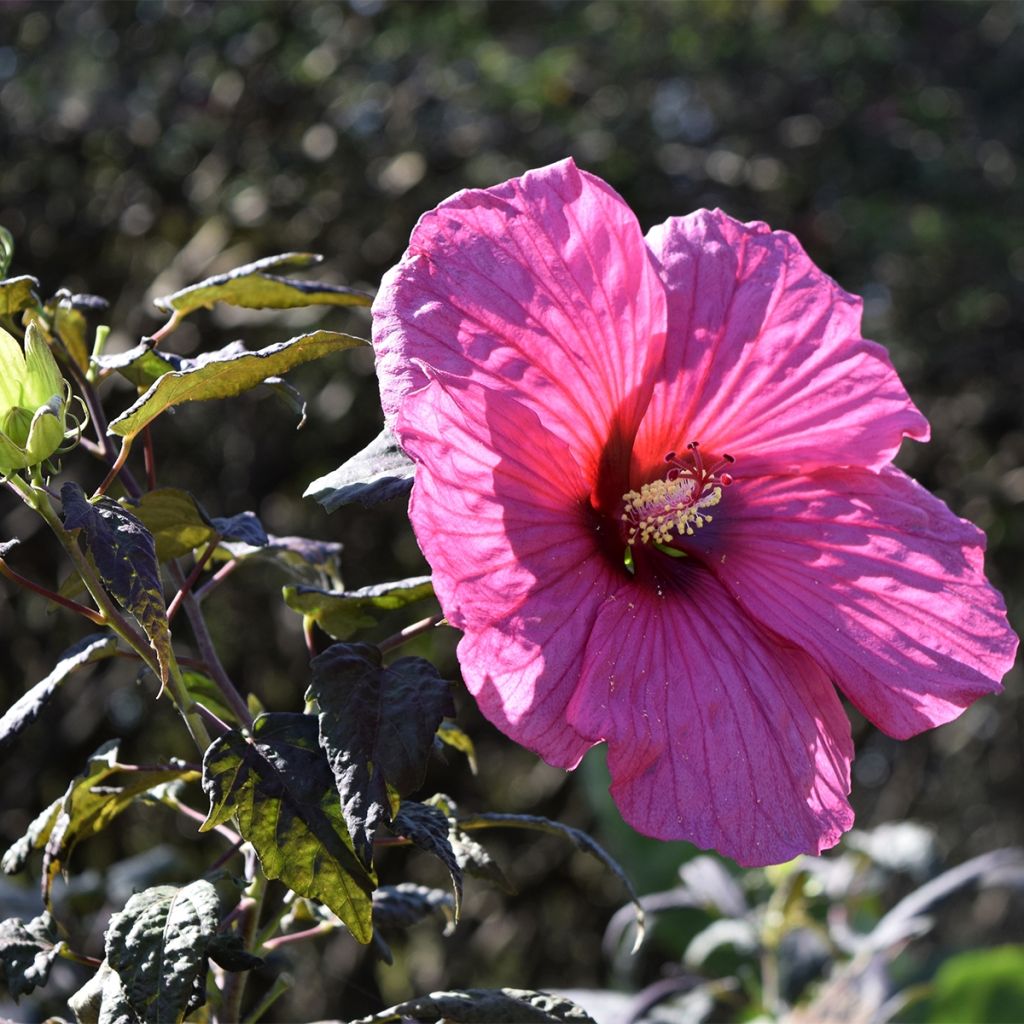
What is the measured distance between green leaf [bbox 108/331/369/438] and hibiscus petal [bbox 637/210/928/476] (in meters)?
0.38

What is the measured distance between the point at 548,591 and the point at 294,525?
3246 mm

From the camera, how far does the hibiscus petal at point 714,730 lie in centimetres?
109

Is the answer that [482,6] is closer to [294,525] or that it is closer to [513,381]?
[294,525]

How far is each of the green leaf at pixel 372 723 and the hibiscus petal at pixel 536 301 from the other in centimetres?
22

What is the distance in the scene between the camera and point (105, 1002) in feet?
3.18

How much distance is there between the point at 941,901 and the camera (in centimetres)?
211

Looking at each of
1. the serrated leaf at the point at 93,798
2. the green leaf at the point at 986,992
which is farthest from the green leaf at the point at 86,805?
the green leaf at the point at 986,992

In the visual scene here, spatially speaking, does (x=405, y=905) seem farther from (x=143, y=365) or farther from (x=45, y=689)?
(x=143, y=365)

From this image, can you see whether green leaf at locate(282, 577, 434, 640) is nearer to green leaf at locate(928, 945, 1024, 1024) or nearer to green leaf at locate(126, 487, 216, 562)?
green leaf at locate(126, 487, 216, 562)

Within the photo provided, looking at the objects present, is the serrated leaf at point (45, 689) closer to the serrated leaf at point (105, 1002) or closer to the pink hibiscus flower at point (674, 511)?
the serrated leaf at point (105, 1002)

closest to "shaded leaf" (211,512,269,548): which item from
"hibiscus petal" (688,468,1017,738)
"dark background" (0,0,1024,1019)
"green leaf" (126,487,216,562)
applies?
"green leaf" (126,487,216,562)

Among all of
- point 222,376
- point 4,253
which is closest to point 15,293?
point 4,253

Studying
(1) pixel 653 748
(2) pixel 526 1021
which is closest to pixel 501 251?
(1) pixel 653 748

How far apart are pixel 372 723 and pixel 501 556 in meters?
0.19
